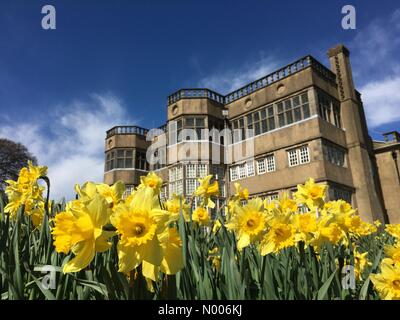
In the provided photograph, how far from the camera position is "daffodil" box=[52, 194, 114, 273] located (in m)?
0.93

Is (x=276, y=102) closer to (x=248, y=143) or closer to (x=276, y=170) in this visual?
(x=248, y=143)

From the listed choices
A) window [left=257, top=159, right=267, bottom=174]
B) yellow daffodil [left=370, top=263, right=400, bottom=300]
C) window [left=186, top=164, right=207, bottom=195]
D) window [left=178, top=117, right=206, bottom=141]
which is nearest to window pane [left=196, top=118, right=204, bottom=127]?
window [left=178, top=117, right=206, bottom=141]

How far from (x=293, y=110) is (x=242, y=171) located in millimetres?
4918

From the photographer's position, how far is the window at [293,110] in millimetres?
17094

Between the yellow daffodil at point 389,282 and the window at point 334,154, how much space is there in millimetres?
15771

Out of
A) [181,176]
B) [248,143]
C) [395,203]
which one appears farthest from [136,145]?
[395,203]

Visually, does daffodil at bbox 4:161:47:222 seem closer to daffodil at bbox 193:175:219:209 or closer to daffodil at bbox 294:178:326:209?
daffodil at bbox 193:175:219:209

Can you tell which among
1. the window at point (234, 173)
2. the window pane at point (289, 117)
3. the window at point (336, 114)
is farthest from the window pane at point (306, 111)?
the window at point (234, 173)

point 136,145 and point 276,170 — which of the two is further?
point 136,145

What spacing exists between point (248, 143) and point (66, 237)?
18.8 m
